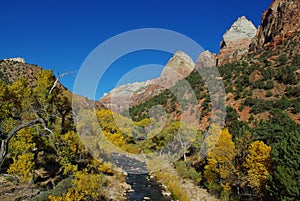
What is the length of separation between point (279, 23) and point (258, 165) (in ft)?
256

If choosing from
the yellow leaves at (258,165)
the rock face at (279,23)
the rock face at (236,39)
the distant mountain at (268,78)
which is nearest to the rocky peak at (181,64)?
the rock face at (236,39)

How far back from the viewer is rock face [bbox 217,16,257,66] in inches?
5241

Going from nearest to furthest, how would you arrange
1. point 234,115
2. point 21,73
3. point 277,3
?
point 234,115, point 21,73, point 277,3

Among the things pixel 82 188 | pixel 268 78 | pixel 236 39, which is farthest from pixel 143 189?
pixel 236 39

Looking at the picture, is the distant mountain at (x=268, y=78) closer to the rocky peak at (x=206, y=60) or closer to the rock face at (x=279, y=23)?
the rock face at (x=279, y=23)

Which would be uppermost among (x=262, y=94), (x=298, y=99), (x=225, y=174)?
(x=262, y=94)

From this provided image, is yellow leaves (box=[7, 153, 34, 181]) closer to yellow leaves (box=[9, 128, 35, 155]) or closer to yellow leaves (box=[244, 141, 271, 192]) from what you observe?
yellow leaves (box=[9, 128, 35, 155])

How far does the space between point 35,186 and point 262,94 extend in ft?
160

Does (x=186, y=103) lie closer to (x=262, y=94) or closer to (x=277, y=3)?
(x=262, y=94)

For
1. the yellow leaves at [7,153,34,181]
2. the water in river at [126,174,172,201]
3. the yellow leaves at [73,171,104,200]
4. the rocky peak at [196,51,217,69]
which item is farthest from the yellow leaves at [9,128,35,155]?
the rocky peak at [196,51,217,69]

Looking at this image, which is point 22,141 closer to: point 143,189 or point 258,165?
point 143,189

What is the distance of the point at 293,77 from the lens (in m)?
52.2

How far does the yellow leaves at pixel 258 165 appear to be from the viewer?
20.5 meters

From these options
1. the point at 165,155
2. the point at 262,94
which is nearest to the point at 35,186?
the point at 165,155
